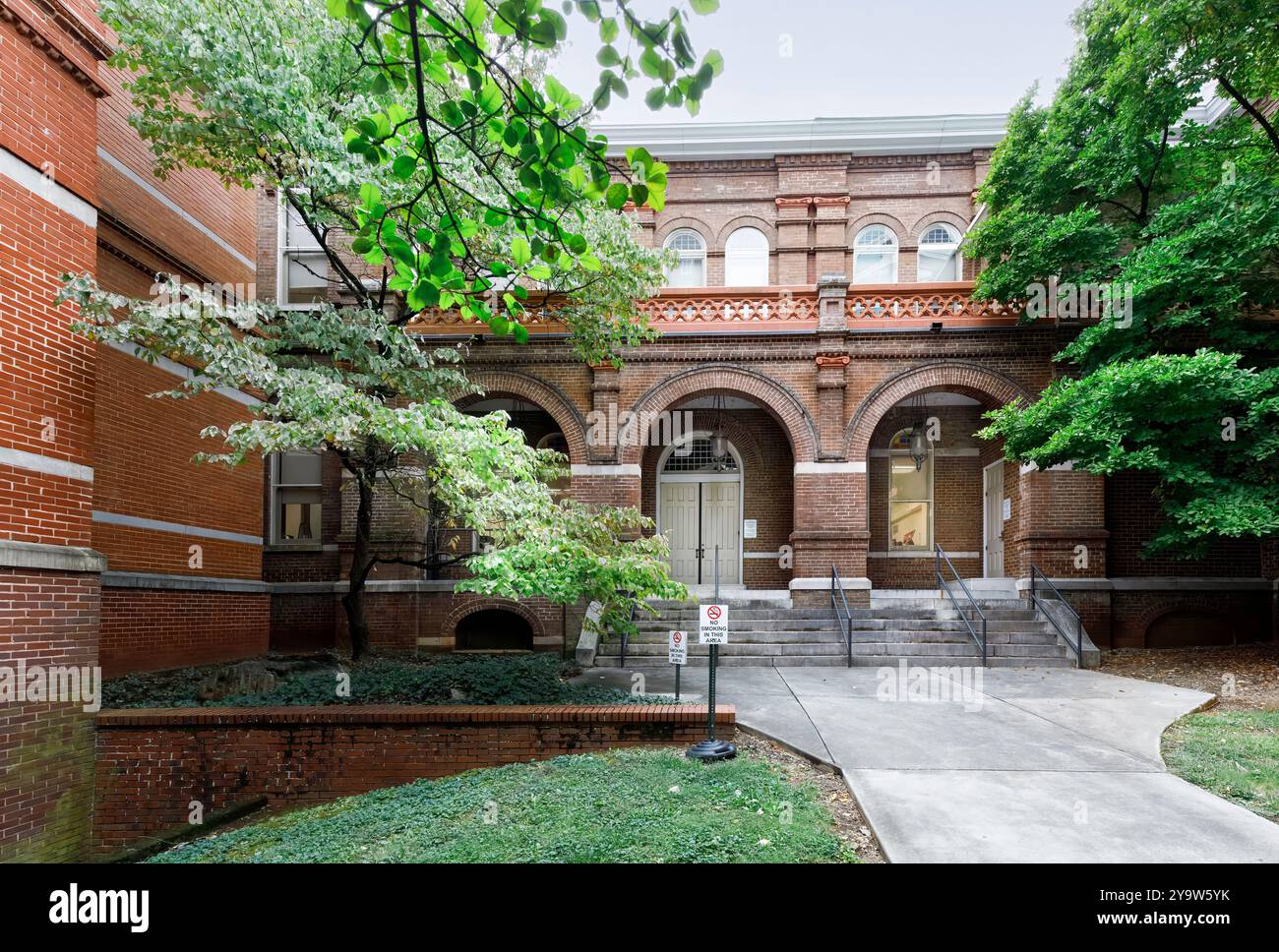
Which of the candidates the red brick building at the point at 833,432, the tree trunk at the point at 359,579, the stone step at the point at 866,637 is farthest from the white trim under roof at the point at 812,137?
the stone step at the point at 866,637

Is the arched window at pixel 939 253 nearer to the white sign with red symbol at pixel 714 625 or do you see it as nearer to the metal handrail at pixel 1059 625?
the metal handrail at pixel 1059 625

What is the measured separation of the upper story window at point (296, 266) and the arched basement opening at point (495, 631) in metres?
7.77

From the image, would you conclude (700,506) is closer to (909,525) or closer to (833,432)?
(833,432)

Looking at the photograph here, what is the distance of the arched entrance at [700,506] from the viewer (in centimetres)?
1661

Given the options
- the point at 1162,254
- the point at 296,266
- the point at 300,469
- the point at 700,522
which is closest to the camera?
the point at 1162,254

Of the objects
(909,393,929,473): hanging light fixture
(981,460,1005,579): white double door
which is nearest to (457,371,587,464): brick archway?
(909,393,929,473): hanging light fixture

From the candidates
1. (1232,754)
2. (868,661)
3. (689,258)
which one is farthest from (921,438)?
(1232,754)

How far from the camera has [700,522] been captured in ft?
55.0

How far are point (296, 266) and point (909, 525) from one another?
48.9ft

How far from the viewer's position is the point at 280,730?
7.21 meters

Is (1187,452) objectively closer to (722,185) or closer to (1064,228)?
(1064,228)

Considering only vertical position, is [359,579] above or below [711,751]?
above

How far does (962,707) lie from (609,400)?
8.43 metres
